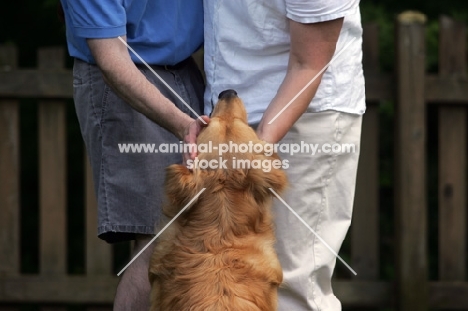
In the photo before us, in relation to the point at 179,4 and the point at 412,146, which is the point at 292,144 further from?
the point at 412,146

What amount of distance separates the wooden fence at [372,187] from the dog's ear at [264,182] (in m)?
2.09

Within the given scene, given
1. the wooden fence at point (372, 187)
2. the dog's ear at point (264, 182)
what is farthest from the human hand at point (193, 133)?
the wooden fence at point (372, 187)

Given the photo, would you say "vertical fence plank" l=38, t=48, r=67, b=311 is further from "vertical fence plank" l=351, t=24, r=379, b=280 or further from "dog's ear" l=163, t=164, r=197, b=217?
"dog's ear" l=163, t=164, r=197, b=217

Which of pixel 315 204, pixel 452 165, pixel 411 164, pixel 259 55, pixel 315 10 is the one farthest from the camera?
pixel 452 165

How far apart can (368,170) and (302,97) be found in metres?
1.98

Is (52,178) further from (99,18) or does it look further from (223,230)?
(223,230)

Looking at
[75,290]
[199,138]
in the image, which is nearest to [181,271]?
[199,138]

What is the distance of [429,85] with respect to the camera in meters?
4.97

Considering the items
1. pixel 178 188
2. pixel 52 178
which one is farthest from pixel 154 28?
pixel 52 178

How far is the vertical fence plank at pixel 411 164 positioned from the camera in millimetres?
4934

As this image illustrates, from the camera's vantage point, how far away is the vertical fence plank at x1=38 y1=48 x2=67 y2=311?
5.00 m

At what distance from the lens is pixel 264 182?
295cm

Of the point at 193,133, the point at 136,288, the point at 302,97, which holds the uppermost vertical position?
the point at 302,97

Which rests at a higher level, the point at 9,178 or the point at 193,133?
the point at 193,133
